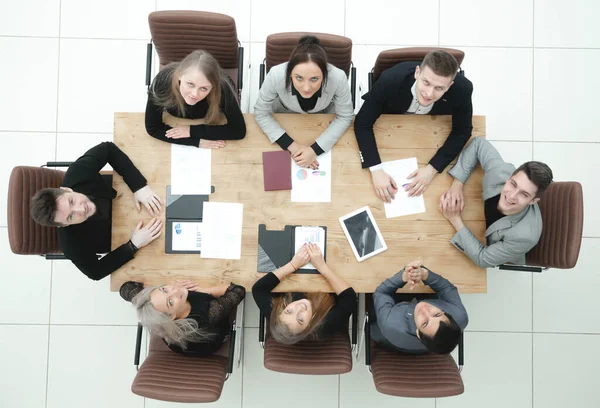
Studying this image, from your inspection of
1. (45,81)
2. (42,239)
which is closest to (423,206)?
(42,239)

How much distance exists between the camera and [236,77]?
2.65 m

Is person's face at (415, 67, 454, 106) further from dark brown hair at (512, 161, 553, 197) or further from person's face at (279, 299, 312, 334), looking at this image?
person's face at (279, 299, 312, 334)

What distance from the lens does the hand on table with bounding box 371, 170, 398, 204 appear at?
2203 millimetres

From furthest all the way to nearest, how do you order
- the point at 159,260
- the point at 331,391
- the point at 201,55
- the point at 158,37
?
the point at 331,391, the point at 158,37, the point at 159,260, the point at 201,55

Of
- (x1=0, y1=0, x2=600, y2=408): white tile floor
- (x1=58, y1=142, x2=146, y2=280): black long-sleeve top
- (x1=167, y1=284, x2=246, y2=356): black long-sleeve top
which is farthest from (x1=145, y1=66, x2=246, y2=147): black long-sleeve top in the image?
(x1=0, y1=0, x2=600, y2=408): white tile floor

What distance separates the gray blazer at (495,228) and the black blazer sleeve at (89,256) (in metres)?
1.69

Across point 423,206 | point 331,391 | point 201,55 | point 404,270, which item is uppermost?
point 201,55

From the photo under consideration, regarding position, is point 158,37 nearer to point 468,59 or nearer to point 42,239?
point 42,239

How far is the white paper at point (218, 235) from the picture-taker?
2.21 m

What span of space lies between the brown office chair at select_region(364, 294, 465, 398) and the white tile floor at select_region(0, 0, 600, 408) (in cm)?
66

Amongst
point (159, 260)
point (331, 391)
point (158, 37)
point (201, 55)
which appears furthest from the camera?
point (331, 391)

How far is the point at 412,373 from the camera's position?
2.24 metres

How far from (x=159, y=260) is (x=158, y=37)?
1.22 meters

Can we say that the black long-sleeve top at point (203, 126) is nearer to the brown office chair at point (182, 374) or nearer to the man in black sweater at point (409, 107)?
the man in black sweater at point (409, 107)
